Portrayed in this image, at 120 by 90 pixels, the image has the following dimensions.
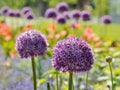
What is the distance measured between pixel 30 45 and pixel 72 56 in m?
0.53

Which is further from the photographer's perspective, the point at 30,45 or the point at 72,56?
the point at 30,45

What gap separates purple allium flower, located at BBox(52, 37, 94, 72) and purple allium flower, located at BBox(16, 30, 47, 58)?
360 mm

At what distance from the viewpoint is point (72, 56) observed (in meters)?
2.34

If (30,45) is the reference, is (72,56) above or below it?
below

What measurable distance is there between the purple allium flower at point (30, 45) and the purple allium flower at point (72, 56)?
14.2 inches

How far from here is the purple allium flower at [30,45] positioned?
2.78 m

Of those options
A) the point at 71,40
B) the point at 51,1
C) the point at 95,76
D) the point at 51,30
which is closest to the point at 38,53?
the point at 71,40

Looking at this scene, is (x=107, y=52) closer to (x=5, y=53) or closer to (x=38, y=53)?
(x=5, y=53)

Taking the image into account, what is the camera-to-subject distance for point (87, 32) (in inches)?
291

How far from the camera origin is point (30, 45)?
2791 millimetres

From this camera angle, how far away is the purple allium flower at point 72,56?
2.33 metres

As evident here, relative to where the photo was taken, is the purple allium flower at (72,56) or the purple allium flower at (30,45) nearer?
the purple allium flower at (72,56)

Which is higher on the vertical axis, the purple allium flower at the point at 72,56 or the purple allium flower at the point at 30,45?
the purple allium flower at the point at 30,45

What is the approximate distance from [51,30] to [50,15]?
10.4ft
